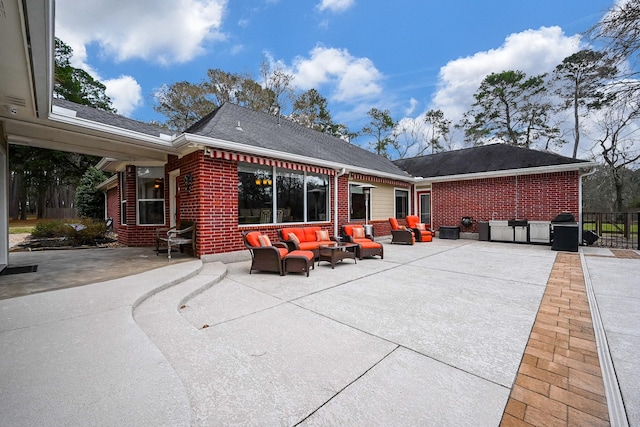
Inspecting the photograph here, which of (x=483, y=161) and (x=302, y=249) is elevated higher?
(x=483, y=161)

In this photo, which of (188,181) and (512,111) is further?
(512,111)

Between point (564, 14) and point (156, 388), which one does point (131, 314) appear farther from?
point (564, 14)

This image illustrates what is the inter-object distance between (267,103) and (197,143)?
16.5m

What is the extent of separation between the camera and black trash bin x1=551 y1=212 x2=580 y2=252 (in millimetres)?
Answer: 8844

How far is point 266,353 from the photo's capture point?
2531 mm

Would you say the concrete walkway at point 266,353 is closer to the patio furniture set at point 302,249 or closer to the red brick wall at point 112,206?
the patio furniture set at point 302,249

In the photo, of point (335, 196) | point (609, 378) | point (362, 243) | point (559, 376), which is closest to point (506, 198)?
point (335, 196)

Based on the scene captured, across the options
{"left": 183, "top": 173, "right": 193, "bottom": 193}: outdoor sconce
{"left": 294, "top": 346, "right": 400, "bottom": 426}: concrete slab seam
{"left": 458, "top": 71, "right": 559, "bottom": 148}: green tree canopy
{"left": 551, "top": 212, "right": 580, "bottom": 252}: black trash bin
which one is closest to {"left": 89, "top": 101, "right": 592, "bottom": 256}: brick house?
{"left": 183, "top": 173, "right": 193, "bottom": 193}: outdoor sconce

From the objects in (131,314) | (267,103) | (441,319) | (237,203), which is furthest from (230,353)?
(267,103)

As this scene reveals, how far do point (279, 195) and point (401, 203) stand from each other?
8132mm

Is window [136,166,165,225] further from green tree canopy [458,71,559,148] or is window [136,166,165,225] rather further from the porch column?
green tree canopy [458,71,559,148]

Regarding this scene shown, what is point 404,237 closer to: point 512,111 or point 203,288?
point 203,288

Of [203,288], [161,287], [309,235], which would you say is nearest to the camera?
[161,287]

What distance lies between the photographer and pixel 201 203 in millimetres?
6414
